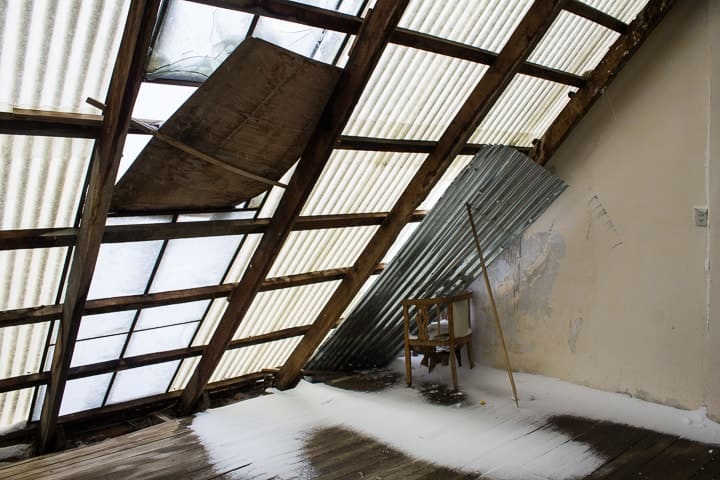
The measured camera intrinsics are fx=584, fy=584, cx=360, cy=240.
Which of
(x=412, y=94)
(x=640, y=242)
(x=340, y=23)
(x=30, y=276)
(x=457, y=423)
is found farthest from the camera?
(x=640, y=242)

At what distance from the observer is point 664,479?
3.37 metres

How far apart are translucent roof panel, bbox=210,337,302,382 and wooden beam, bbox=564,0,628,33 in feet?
12.2

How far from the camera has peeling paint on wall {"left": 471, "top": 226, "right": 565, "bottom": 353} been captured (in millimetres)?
5312

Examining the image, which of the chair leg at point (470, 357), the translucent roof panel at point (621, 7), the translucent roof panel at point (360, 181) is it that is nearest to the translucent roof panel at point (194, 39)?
the translucent roof panel at point (360, 181)

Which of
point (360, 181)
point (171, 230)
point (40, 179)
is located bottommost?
point (171, 230)

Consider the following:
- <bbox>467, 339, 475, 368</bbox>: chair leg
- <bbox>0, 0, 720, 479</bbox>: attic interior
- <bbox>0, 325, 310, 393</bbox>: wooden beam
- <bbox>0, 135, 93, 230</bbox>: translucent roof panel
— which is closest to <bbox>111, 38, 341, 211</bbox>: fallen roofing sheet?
<bbox>0, 0, 720, 479</bbox>: attic interior

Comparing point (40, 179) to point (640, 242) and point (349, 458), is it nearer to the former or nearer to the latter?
point (349, 458)

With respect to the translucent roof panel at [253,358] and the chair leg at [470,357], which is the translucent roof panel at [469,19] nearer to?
the chair leg at [470,357]

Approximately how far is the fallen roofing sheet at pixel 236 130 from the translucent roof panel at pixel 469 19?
64cm

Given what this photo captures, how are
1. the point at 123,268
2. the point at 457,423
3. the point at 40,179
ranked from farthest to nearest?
1. the point at 457,423
2. the point at 123,268
3. the point at 40,179

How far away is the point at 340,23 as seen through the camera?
328 cm

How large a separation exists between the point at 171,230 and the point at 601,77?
359cm

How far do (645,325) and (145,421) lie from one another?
168 inches

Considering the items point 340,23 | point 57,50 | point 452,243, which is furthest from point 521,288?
point 57,50
